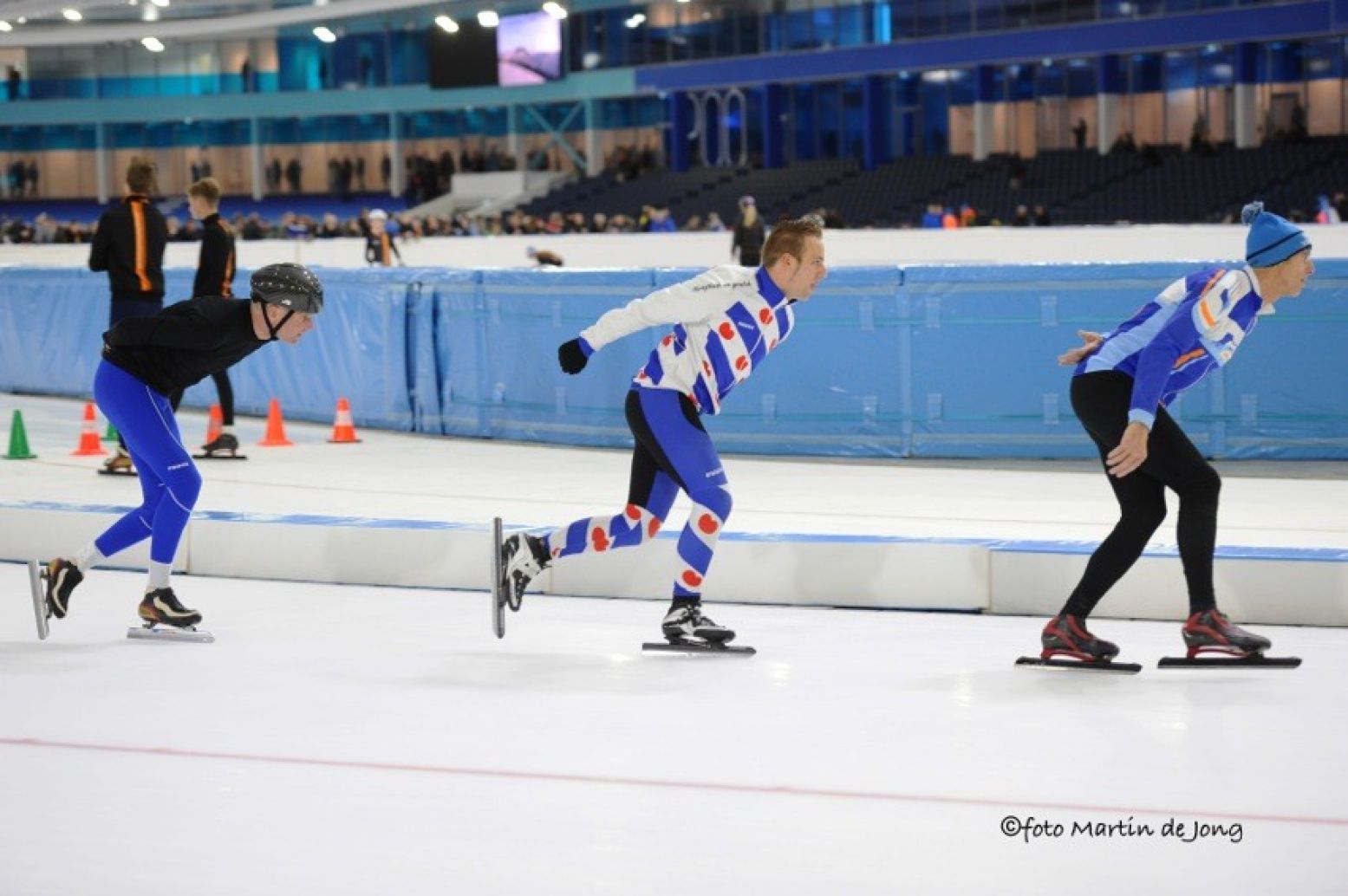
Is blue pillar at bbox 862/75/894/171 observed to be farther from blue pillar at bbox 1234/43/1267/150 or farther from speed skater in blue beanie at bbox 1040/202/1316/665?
speed skater in blue beanie at bbox 1040/202/1316/665

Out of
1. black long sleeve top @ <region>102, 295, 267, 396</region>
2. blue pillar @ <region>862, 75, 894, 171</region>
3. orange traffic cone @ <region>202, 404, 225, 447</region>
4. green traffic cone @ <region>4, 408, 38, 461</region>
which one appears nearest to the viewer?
black long sleeve top @ <region>102, 295, 267, 396</region>

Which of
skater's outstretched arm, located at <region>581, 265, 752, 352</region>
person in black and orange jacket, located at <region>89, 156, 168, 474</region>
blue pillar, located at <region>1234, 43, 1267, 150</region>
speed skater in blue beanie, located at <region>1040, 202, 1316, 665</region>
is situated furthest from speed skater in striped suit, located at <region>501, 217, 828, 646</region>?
blue pillar, located at <region>1234, 43, 1267, 150</region>

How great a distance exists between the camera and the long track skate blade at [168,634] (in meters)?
6.87

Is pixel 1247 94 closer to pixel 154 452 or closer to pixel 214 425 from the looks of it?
pixel 214 425

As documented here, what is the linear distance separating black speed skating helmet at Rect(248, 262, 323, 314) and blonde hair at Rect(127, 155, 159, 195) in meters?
3.65

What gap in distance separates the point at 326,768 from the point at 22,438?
8148 millimetres

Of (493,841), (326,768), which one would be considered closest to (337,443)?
(326,768)

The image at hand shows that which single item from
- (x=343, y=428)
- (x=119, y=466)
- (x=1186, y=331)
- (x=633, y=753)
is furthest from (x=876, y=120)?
(x=633, y=753)

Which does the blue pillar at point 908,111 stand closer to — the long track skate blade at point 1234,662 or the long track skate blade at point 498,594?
the long track skate blade at point 498,594

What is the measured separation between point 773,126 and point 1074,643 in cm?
4382

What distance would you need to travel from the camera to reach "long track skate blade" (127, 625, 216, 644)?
687cm

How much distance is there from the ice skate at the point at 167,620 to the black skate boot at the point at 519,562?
42.5 inches

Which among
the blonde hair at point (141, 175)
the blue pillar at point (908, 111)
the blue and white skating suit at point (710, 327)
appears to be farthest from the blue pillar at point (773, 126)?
the blue and white skating suit at point (710, 327)

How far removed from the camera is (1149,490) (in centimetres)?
603
